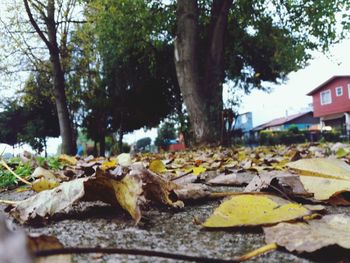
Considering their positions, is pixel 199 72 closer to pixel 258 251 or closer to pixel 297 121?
pixel 258 251

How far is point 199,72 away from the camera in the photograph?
380 inches

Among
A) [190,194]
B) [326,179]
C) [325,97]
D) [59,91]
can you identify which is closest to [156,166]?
[190,194]

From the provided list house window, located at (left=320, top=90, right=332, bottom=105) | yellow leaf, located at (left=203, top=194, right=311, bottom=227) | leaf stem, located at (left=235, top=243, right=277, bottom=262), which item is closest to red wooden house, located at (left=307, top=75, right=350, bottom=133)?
house window, located at (left=320, top=90, right=332, bottom=105)

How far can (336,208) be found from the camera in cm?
98

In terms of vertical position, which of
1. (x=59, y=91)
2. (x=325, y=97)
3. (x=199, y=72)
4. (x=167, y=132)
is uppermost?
(x=325, y=97)

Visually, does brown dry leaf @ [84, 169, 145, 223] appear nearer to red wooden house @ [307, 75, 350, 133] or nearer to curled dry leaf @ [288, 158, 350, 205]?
curled dry leaf @ [288, 158, 350, 205]

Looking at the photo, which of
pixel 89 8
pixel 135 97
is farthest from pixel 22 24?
pixel 135 97

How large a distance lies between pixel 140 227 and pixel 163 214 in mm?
151

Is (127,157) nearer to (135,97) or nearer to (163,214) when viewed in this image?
(163,214)

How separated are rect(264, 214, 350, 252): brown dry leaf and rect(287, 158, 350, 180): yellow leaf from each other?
0.44 meters

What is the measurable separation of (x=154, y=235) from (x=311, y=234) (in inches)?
10.9

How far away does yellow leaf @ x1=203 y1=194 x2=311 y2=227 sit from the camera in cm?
71

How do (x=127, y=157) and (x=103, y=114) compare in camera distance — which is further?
(x=103, y=114)

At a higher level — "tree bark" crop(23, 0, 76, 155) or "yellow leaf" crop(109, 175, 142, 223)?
"tree bark" crop(23, 0, 76, 155)
